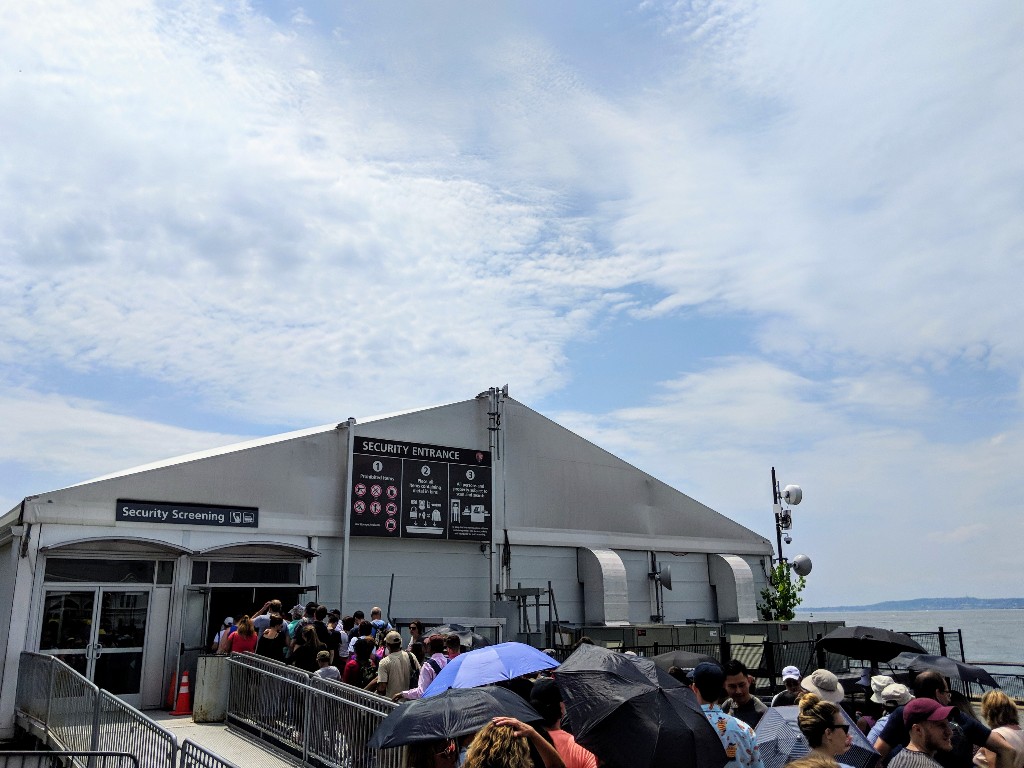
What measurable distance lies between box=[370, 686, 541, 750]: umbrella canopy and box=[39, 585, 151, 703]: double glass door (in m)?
13.0

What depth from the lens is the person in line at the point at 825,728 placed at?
5.01 m

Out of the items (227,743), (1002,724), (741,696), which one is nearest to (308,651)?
(227,743)

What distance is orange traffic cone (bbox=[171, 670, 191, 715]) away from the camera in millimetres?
14973

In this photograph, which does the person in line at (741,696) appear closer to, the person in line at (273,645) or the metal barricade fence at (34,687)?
the person in line at (273,645)

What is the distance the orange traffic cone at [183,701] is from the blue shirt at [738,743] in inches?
486

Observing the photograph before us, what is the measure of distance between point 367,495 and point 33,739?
814 cm

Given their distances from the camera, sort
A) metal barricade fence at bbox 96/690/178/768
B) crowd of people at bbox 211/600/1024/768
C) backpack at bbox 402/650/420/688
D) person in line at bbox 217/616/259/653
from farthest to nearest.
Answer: person in line at bbox 217/616/259/653 < backpack at bbox 402/650/420/688 < metal barricade fence at bbox 96/690/178/768 < crowd of people at bbox 211/600/1024/768

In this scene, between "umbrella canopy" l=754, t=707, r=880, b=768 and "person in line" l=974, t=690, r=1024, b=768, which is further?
"person in line" l=974, t=690, r=1024, b=768

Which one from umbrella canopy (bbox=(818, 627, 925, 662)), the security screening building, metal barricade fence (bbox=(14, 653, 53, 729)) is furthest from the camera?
the security screening building

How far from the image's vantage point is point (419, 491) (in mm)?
20953

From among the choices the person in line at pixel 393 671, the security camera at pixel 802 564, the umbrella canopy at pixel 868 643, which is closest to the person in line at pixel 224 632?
the person in line at pixel 393 671

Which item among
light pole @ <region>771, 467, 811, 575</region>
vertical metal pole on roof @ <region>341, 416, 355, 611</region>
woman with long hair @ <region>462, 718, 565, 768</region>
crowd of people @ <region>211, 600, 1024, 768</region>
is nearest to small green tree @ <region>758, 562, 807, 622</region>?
light pole @ <region>771, 467, 811, 575</region>

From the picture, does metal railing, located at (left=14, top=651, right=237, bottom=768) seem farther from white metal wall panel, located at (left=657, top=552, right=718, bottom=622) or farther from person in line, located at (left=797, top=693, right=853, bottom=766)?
white metal wall panel, located at (left=657, top=552, right=718, bottom=622)

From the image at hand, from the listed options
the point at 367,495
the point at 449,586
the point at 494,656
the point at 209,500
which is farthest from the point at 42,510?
the point at 494,656
